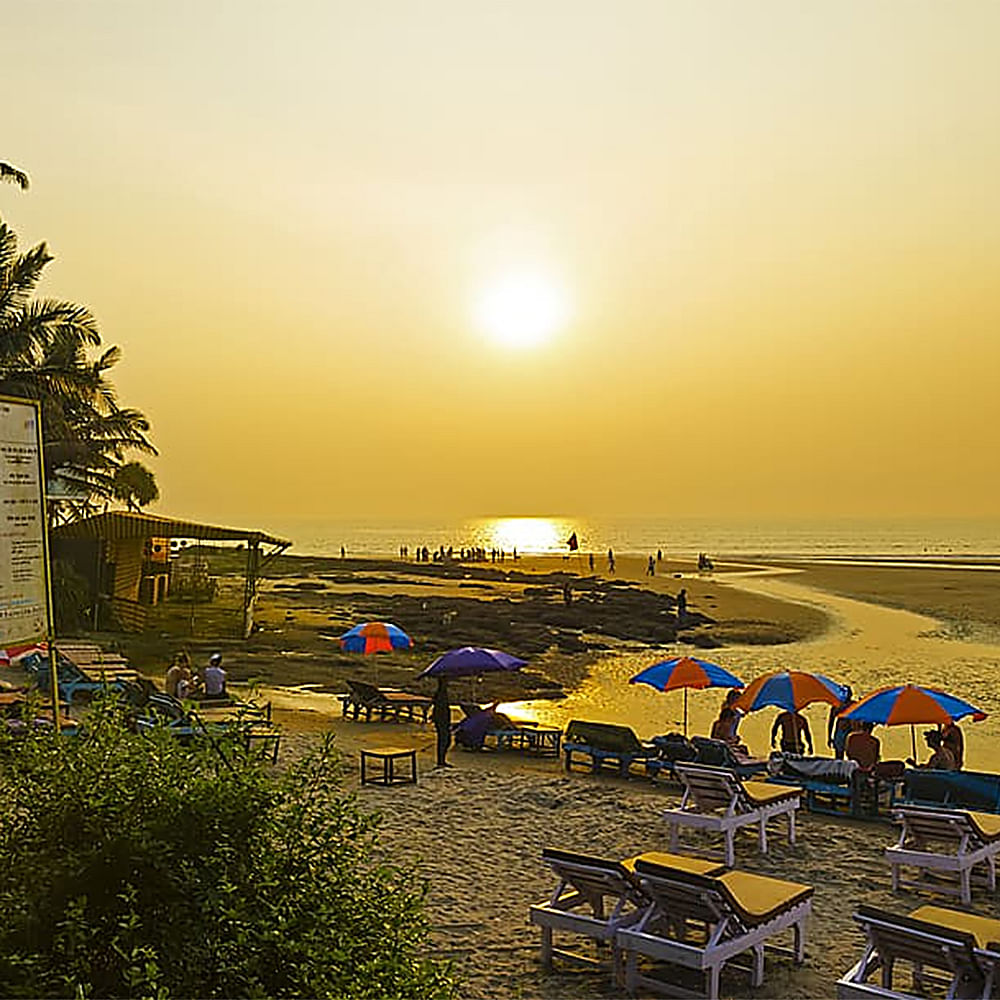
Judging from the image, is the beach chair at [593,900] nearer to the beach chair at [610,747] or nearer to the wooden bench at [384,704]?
the beach chair at [610,747]

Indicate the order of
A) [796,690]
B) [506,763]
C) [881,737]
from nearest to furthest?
[796,690], [506,763], [881,737]

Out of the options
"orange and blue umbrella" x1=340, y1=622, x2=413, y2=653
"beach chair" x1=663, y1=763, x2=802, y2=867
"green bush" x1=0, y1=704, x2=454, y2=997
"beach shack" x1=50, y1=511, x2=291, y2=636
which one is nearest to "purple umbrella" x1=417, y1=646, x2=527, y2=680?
"orange and blue umbrella" x1=340, y1=622, x2=413, y2=653

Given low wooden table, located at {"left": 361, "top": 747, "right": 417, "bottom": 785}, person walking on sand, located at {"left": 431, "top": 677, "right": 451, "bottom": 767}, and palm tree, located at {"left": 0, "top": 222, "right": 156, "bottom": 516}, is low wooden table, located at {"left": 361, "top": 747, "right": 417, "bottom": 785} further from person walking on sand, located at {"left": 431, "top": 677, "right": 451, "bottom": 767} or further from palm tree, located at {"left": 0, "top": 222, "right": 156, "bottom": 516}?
palm tree, located at {"left": 0, "top": 222, "right": 156, "bottom": 516}

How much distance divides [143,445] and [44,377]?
8.67 meters

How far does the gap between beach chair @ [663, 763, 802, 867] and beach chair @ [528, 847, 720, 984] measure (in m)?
2.49

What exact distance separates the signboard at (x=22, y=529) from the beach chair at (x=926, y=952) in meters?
5.72

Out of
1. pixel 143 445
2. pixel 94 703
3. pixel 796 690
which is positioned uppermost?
pixel 143 445

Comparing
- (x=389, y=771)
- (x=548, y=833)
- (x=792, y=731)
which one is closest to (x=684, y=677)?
(x=792, y=731)

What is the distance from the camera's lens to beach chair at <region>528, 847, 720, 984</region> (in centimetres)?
743

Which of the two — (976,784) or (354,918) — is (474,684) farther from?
(354,918)

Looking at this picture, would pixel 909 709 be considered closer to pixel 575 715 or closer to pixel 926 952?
pixel 926 952

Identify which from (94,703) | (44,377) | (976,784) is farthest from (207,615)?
(94,703)

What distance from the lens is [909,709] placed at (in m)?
12.9

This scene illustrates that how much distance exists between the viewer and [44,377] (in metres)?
26.4
